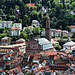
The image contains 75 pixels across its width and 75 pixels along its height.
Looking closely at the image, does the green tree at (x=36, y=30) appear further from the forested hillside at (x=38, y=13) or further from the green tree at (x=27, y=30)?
the forested hillside at (x=38, y=13)

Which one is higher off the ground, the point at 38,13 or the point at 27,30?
the point at 38,13

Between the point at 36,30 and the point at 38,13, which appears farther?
the point at 38,13

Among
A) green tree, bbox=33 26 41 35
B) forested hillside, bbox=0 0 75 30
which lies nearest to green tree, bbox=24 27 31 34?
green tree, bbox=33 26 41 35

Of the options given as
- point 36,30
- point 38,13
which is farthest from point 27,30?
point 38,13

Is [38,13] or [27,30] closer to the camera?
[27,30]

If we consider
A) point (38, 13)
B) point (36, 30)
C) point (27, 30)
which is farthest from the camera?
point (38, 13)

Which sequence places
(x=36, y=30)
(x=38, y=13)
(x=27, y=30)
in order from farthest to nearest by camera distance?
(x=38, y=13), (x=36, y=30), (x=27, y=30)

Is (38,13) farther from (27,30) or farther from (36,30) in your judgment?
(27,30)

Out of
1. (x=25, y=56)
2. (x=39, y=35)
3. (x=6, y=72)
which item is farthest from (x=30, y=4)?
(x=6, y=72)

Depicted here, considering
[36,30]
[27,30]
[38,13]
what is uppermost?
[38,13]
